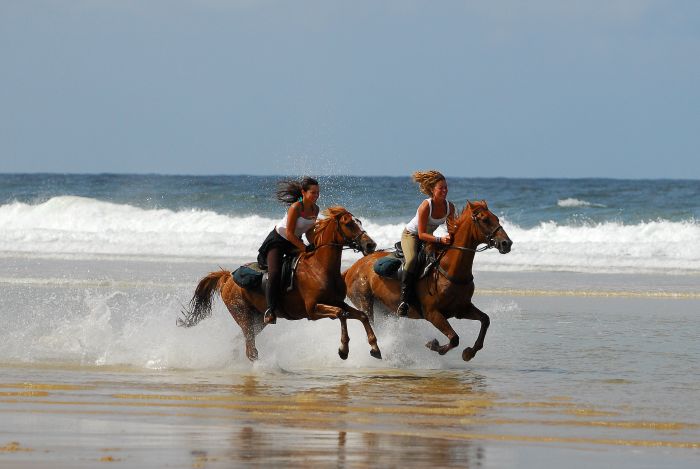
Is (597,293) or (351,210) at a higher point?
(597,293)

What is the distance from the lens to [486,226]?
1259 cm

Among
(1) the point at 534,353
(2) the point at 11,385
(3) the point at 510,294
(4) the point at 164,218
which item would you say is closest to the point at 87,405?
(2) the point at 11,385

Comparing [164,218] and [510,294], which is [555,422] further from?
[164,218]

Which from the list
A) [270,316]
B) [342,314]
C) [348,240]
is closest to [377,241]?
[270,316]

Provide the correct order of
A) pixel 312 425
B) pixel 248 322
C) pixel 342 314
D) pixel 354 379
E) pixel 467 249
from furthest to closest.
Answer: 1. pixel 248 322
2. pixel 467 249
3. pixel 342 314
4. pixel 354 379
5. pixel 312 425

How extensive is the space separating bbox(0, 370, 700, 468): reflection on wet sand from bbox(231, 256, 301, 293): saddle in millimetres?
1253

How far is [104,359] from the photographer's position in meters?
13.2

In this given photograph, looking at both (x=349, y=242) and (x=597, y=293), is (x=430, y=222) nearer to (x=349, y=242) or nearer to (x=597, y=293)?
(x=349, y=242)

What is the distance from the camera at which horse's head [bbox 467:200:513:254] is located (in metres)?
12.5

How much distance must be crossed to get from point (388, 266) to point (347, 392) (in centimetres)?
298

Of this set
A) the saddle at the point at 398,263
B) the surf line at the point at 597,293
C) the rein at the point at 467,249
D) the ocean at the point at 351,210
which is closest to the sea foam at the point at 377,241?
the ocean at the point at 351,210

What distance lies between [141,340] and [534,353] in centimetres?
469

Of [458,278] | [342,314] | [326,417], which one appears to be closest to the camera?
[326,417]

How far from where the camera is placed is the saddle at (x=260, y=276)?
42.0ft
